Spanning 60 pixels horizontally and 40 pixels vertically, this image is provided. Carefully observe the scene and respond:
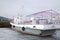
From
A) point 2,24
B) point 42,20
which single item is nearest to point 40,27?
point 42,20

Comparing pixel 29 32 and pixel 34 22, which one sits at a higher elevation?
pixel 34 22

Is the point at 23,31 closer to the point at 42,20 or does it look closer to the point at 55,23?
the point at 42,20

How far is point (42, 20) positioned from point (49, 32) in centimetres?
335

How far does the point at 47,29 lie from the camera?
25219mm

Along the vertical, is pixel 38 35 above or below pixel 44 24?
below

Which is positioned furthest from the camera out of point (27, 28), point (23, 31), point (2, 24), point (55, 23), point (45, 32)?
point (2, 24)

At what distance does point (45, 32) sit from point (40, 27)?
1.13m

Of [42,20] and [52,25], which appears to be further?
[42,20]

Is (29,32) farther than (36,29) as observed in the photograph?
Yes

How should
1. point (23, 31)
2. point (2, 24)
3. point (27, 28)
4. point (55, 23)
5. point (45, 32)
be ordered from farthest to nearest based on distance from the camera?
point (2, 24) < point (23, 31) < point (27, 28) < point (55, 23) < point (45, 32)

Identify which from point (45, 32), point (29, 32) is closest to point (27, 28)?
point (29, 32)

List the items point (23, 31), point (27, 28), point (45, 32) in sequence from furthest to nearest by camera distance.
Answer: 1. point (23, 31)
2. point (27, 28)
3. point (45, 32)

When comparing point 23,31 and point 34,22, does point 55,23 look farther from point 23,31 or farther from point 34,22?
point 23,31

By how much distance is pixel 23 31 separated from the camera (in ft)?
104
